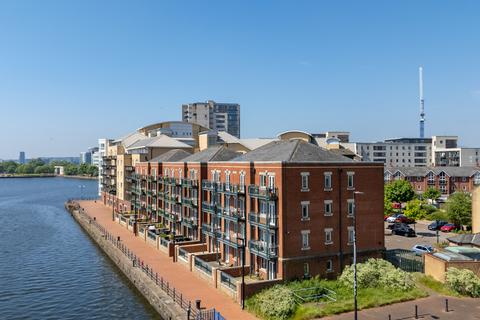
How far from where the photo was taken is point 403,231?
2544 inches

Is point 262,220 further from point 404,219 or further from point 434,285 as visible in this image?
point 404,219

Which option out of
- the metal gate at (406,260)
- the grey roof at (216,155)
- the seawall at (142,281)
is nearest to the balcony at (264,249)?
the seawall at (142,281)

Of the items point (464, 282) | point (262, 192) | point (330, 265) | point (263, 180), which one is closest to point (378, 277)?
point (330, 265)

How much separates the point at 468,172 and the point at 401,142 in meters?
79.0

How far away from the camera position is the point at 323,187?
39594mm

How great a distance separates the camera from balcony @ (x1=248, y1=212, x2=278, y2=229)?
125ft

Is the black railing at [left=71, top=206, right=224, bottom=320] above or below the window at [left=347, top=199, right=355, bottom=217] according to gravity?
below

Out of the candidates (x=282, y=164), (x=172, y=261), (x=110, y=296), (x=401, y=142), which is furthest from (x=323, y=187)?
(x=401, y=142)

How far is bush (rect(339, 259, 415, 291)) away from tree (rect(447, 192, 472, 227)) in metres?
35.2

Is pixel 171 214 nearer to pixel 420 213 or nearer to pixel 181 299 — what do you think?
pixel 181 299

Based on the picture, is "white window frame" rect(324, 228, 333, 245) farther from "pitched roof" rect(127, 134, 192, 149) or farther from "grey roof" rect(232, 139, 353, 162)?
"pitched roof" rect(127, 134, 192, 149)

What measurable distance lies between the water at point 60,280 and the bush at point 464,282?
2324 centimetres

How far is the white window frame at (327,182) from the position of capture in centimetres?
3966

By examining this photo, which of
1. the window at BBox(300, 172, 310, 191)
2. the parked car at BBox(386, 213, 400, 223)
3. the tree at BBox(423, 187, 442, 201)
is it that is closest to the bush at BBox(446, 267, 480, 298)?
the window at BBox(300, 172, 310, 191)
